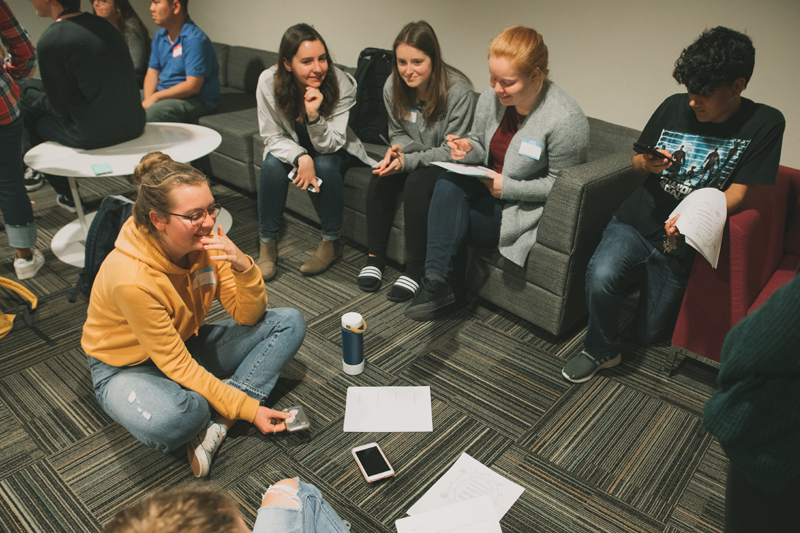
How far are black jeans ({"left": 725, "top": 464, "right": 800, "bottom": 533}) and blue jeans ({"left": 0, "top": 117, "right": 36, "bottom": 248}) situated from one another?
9.67 feet

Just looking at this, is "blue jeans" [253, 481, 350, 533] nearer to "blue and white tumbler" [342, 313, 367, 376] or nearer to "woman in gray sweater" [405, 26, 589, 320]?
"blue and white tumbler" [342, 313, 367, 376]

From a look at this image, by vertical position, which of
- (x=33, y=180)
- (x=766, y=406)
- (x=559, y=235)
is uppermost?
(x=766, y=406)

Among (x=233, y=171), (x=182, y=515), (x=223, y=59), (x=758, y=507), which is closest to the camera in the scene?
(x=182, y=515)

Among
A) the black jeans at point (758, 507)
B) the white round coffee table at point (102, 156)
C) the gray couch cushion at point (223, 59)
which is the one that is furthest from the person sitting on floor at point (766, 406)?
the gray couch cushion at point (223, 59)

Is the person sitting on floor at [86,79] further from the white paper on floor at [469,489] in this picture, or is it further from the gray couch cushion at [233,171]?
the white paper on floor at [469,489]

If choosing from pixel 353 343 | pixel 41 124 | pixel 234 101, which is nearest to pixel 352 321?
pixel 353 343

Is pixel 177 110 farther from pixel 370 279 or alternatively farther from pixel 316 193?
pixel 370 279

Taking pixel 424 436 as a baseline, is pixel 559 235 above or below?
above

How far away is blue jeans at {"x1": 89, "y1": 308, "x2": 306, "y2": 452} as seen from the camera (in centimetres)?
158

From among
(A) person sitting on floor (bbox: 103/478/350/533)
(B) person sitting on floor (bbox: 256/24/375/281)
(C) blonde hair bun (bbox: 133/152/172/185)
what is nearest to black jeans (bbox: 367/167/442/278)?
(B) person sitting on floor (bbox: 256/24/375/281)

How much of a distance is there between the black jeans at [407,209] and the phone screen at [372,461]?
3.28ft

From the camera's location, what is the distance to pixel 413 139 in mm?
2723

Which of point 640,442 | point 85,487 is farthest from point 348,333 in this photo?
point 640,442

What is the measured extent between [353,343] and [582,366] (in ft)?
2.88
